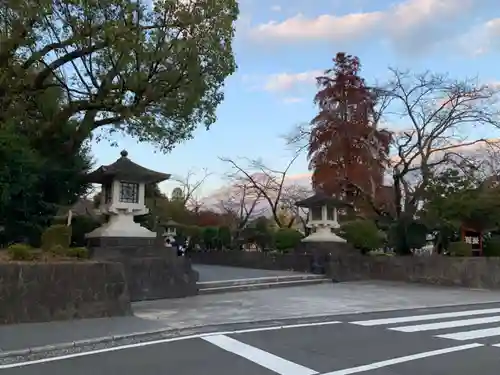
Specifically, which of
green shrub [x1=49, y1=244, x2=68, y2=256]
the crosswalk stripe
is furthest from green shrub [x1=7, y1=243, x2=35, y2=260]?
the crosswalk stripe

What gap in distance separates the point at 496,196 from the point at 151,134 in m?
10.7

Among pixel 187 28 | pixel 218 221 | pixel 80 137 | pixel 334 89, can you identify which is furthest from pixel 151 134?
pixel 218 221

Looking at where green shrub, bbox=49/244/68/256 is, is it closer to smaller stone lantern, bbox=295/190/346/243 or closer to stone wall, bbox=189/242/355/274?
stone wall, bbox=189/242/355/274

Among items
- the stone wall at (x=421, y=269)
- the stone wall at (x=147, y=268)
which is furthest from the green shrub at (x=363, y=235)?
the stone wall at (x=147, y=268)

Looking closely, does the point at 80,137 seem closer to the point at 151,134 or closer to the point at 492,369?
the point at 151,134

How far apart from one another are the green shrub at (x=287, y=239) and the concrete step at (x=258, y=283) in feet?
9.90

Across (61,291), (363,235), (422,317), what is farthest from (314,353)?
(363,235)

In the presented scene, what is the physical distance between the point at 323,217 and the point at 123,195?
25.0 ft

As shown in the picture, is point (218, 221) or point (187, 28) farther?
point (218, 221)

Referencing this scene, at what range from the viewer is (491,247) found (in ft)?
55.8

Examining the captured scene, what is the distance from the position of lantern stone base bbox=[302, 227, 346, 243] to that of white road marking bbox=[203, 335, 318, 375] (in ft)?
37.0

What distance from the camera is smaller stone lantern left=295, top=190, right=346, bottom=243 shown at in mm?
18547

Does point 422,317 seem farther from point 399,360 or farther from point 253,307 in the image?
point 399,360

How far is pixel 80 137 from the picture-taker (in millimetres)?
15094
